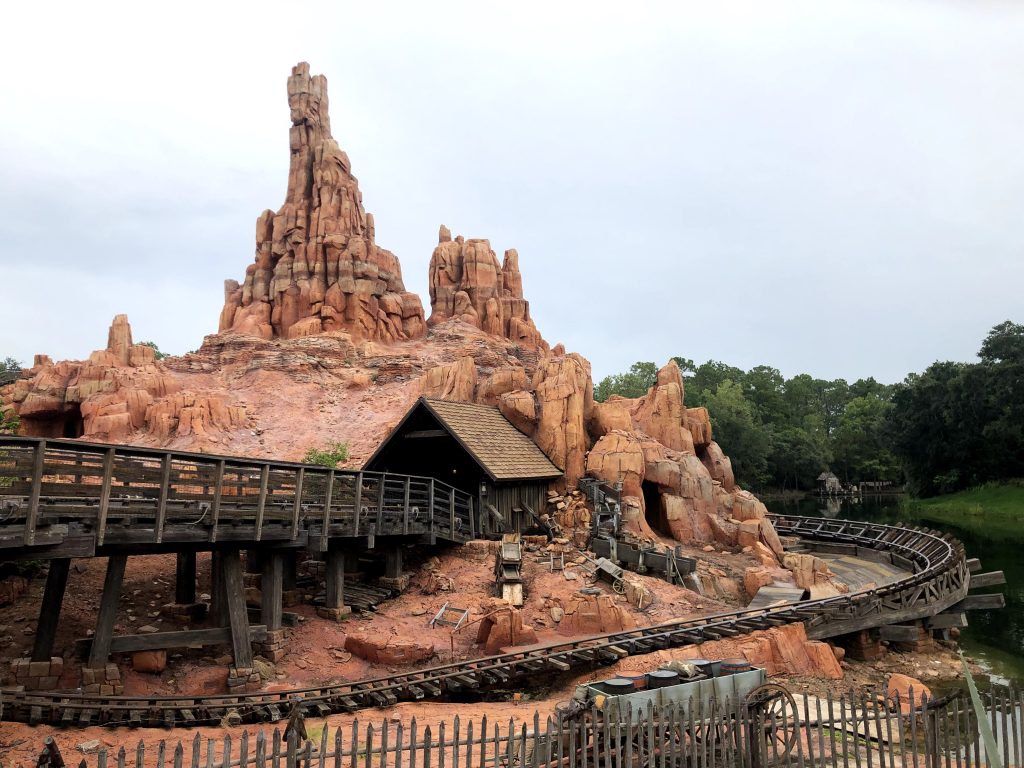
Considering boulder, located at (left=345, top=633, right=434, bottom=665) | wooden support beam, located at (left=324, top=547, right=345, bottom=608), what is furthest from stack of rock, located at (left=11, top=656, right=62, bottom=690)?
wooden support beam, located at (left=324, top=547, right=345, bottom=608)

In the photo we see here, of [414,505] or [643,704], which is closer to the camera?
[643,704]

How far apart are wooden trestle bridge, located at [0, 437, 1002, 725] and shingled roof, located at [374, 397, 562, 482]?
1.62 m

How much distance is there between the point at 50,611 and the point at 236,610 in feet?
9.89

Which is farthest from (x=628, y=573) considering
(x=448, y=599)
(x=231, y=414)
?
(x=231, y=414)

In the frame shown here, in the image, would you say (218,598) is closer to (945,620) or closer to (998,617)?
(945,620)

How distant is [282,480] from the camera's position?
48.3 ft

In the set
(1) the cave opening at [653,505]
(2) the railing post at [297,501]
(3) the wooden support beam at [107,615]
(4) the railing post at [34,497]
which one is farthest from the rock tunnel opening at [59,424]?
(4) the railing post at [34,497]

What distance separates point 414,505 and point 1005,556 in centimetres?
2902

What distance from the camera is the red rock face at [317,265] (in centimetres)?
5384

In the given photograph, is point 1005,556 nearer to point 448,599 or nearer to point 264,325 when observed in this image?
point 448,599

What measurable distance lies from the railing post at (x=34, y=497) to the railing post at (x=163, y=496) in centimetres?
195

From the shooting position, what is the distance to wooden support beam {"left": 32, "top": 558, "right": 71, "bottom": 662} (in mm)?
11867

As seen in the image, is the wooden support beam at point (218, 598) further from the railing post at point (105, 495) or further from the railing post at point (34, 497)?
the railing post at point (34, 497)

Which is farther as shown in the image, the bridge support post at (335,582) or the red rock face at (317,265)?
the red rock face at (317,265)
